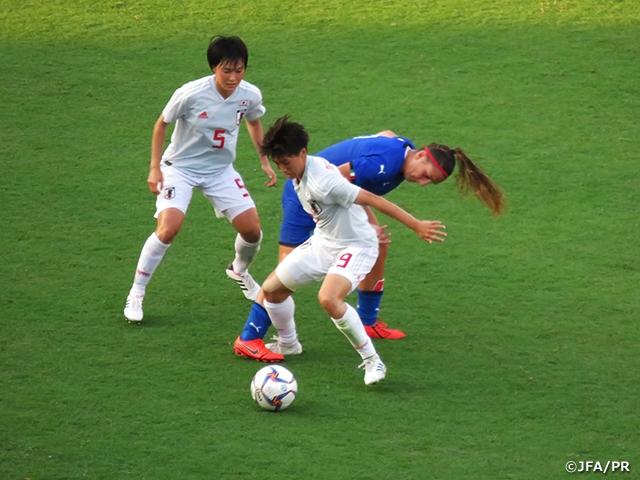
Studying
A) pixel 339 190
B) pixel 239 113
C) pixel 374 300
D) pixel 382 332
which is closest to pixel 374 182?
pixel 339 190

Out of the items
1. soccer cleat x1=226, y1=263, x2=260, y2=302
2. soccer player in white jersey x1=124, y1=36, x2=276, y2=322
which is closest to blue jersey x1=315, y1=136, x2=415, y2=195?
soccer player in white jersey x1=124, y1=36, x2=276, y2=322

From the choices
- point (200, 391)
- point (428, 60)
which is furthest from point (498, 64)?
point (200, 391)

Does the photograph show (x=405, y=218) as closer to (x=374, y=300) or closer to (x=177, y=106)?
(x=374, y=300)

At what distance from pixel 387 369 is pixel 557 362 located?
96 cm

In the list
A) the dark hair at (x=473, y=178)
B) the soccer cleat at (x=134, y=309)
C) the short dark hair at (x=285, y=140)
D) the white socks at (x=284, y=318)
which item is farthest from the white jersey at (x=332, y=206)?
the soccer cleat at (x=134, y=309)

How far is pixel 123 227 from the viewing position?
23.9 ft

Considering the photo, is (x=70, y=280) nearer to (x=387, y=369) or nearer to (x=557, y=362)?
(x=387, y=369)

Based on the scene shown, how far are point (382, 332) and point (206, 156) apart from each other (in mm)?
1520

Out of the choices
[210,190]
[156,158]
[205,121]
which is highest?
[205,121]

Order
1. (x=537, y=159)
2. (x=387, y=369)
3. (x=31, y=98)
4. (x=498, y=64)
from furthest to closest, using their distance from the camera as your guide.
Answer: (x=498, y=64) → (x=31, y=98) → (x=537, y=159) → (x=387, y=369)

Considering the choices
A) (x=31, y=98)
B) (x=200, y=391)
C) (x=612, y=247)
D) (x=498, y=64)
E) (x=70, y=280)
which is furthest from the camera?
(x=498, y=64)

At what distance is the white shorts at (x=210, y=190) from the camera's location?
602 cm

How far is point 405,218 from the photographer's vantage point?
504cm

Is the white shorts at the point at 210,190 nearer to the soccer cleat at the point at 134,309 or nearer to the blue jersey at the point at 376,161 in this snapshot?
the soccer cleat at the point at 134,309
